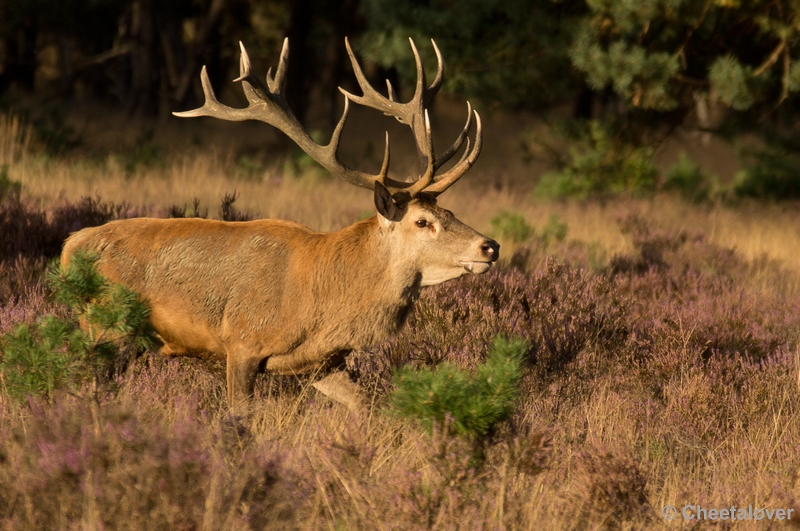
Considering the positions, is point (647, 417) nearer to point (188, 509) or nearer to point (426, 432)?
point (426, 432)

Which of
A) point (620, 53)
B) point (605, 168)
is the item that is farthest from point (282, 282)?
point (605, 168)

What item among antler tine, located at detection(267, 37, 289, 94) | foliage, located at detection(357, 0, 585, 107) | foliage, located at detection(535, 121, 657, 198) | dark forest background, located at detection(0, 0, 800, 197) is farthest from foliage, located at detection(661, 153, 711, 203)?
antler tine, located at detection(267, 37, 289, 94)

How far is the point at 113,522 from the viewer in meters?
3.08

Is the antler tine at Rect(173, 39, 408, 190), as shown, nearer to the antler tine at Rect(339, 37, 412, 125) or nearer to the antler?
the antler

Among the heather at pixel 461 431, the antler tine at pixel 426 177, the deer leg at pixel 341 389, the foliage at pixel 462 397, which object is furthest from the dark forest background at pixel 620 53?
the foliage at pixel 462 397

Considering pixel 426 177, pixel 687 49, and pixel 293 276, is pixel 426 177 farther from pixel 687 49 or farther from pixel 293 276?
pixel 687 49

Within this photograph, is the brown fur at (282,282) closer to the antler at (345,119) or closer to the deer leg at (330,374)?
the deer leg at (330,374)

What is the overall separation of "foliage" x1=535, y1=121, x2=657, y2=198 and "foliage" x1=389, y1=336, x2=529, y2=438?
32.6 ft

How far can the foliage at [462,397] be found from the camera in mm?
3725

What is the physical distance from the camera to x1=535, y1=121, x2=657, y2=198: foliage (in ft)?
44.1

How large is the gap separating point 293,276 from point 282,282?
0.22 ft

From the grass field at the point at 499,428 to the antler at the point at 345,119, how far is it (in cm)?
113

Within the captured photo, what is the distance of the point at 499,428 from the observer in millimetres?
3830

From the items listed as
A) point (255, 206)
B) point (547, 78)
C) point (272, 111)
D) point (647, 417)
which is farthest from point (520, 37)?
point (647, 417)
